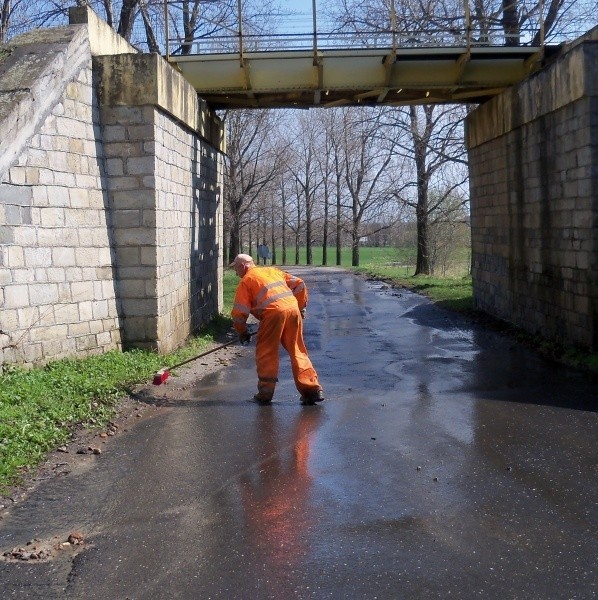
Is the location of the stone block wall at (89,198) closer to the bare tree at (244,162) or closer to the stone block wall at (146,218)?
the stone block wall at (146,218)

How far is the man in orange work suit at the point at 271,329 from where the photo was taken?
8062 mm

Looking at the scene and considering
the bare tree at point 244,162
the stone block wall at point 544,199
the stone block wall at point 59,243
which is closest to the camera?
the stone block wall at point 59,243

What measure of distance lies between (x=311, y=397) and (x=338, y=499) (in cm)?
292

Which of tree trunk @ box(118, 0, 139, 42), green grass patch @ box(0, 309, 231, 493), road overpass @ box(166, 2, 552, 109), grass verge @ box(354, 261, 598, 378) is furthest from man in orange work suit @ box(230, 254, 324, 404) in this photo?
→ tree trunk @ box(118, 0, 139, 42)

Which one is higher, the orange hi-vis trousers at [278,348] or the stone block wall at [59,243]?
the stone block wall at [59,243]

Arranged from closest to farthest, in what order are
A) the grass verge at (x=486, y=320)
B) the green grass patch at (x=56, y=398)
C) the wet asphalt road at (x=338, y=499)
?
the wet asphalt road at (x=338, y=499)
the green grass patch at (x=56, y=398)
the grass verge at (x=486, y=320)

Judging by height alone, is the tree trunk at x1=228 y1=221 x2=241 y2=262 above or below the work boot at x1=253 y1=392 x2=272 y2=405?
above

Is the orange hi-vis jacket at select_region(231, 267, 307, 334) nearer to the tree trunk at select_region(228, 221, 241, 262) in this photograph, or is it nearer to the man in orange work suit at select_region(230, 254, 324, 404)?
the man in orange work suit at select_region(230, 254, 324, 404)

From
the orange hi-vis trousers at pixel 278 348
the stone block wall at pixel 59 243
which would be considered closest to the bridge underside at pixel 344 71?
the stone block wall at pixel 59 243

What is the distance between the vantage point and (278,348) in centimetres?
814

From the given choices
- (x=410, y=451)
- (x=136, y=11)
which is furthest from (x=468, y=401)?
(x=136, y=11)

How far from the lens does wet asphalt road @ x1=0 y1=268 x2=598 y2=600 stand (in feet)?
13.2

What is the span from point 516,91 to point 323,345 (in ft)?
17.2

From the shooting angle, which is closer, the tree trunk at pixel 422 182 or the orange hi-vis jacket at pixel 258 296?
the orange hi-vis jacket at pixel 258 296
